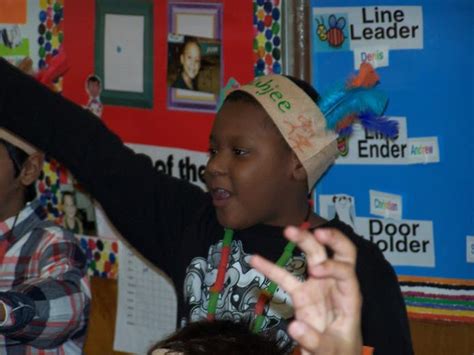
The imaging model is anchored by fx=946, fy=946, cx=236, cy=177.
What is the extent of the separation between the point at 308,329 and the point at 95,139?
1116mm

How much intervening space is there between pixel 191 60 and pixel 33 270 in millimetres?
820

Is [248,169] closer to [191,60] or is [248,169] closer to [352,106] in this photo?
[352,106]

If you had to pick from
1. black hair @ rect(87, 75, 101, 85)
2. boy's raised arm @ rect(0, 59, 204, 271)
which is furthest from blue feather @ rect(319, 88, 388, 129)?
A: black hair @ rect(87, 75, 101, 85)

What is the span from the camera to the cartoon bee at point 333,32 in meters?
2.51

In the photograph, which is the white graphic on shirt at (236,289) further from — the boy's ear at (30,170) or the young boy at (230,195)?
the boy's ear at (30,170)

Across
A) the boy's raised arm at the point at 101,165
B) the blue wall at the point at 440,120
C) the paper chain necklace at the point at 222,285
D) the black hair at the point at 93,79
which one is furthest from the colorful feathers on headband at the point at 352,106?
the black hair at the point at 93,79

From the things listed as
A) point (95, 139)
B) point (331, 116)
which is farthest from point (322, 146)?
point (95, 139)

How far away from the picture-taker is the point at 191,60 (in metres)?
2.79

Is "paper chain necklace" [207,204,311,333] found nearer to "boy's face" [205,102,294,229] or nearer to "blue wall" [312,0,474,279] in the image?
"boy's face" [205,102,294,229]

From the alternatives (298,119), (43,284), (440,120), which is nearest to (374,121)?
(298,119)

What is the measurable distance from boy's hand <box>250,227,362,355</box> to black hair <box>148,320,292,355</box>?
0.17 m

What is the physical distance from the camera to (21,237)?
2.39 metres

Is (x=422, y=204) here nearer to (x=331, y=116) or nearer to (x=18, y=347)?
(x=331, y=116)

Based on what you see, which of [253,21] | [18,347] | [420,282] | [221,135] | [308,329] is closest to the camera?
[308,329]
